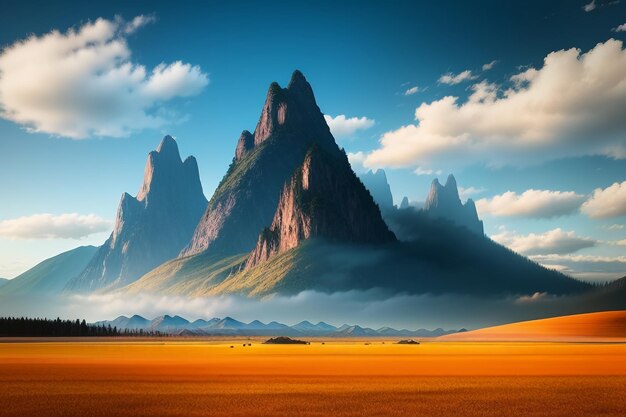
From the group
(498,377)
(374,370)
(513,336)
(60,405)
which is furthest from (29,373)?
(513,336)

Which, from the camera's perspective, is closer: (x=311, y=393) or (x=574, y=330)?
(x=311, y=393)

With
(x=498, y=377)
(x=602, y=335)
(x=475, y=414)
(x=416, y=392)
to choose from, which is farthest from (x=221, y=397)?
(x=602, y=335)

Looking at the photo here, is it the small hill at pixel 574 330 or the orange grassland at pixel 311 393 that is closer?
the orange grassland at pixel 311 393

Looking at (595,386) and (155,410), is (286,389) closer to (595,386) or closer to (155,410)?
(155,410)

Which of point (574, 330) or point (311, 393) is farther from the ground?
point (311, 393)

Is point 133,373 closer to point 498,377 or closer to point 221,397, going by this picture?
point 221,397

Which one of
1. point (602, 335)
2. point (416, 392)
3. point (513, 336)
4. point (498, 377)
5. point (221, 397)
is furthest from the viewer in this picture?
point (513, 336)

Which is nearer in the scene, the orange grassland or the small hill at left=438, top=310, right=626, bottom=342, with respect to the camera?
the orange grassland

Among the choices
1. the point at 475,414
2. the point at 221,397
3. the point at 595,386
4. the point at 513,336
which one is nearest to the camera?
the point at 475,414

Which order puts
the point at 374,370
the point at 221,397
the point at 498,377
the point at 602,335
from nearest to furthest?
the point at 221,397, the point at 498,377, the point at 374,370, the point at 602,335

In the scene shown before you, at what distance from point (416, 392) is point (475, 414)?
773 cm

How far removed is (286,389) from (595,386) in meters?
19.2

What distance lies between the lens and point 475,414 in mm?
27781

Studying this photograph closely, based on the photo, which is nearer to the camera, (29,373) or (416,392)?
(416,392)
